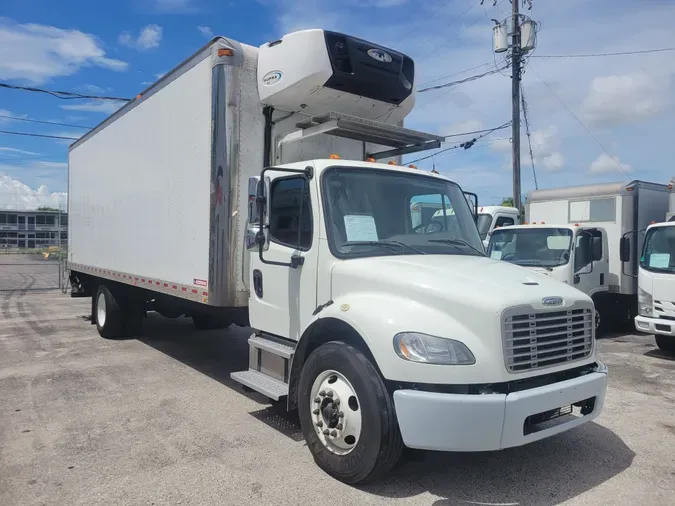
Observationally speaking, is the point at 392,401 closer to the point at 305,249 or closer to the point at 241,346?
the point at 305,249

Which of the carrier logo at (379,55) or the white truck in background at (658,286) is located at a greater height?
the carrier logo at (379,55)

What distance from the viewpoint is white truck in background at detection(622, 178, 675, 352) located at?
8250 millimetres

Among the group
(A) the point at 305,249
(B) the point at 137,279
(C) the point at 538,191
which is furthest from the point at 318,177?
(C) the point at 538,191

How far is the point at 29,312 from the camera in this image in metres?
13.5

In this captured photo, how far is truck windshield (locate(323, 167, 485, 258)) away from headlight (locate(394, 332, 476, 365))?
106 cm

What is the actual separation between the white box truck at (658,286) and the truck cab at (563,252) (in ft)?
3.30

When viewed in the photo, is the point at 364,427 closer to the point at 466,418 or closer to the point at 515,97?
the point at 466,418

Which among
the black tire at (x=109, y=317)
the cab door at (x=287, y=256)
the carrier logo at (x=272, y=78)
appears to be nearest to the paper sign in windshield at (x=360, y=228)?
the cab door at (x=287, y=256)

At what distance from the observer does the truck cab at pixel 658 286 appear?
8.25m

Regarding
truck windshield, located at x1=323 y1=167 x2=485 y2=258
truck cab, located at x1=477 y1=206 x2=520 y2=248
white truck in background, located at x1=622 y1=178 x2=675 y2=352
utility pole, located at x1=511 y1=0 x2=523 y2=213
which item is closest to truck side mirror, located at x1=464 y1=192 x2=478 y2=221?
truck windshield, located at x1=323 y1=167 x2=485 y2=258

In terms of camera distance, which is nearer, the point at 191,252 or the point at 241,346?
the point at 191,252

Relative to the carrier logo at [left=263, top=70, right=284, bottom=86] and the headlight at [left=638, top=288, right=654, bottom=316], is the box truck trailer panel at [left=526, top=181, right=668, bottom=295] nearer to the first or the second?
the headlight at [left=638, top=288, right=654, bottom=316]

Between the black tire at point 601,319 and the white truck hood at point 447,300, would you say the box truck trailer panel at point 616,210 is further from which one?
the white truck hood at point 447,300

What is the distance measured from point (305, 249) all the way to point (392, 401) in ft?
5.33
